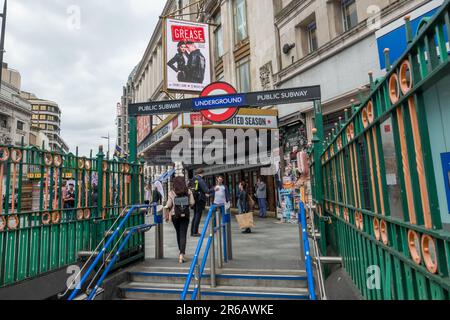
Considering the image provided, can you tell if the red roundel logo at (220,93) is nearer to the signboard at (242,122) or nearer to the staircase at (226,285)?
the staircase at (226,285)

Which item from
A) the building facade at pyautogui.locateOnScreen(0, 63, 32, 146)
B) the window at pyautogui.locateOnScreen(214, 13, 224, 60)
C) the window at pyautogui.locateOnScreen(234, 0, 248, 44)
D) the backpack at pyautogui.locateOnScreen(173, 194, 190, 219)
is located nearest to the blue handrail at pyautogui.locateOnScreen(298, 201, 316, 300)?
the backpack at pyautogui.locateOnScreen(173, 194, 190, 219)

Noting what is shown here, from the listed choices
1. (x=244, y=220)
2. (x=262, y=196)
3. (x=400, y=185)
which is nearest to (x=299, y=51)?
(x=262, y=196)

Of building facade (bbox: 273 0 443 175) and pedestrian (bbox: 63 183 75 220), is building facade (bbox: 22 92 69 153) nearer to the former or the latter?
building facade (bbox: 273 0 443 175)

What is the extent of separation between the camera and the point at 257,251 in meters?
7.30

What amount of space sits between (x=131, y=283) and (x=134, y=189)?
7.04ft

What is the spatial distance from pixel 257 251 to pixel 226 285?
7.06 feet

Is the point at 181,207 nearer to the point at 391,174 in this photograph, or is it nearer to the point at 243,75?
the point at 391,174

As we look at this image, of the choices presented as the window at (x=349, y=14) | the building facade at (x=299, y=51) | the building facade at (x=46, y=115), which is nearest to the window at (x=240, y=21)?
the building facade at (x=299, y=51)

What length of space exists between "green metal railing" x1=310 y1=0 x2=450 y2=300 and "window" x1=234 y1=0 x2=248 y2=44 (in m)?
16.6

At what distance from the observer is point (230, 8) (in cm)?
1955

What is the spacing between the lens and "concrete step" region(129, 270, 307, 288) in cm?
506
